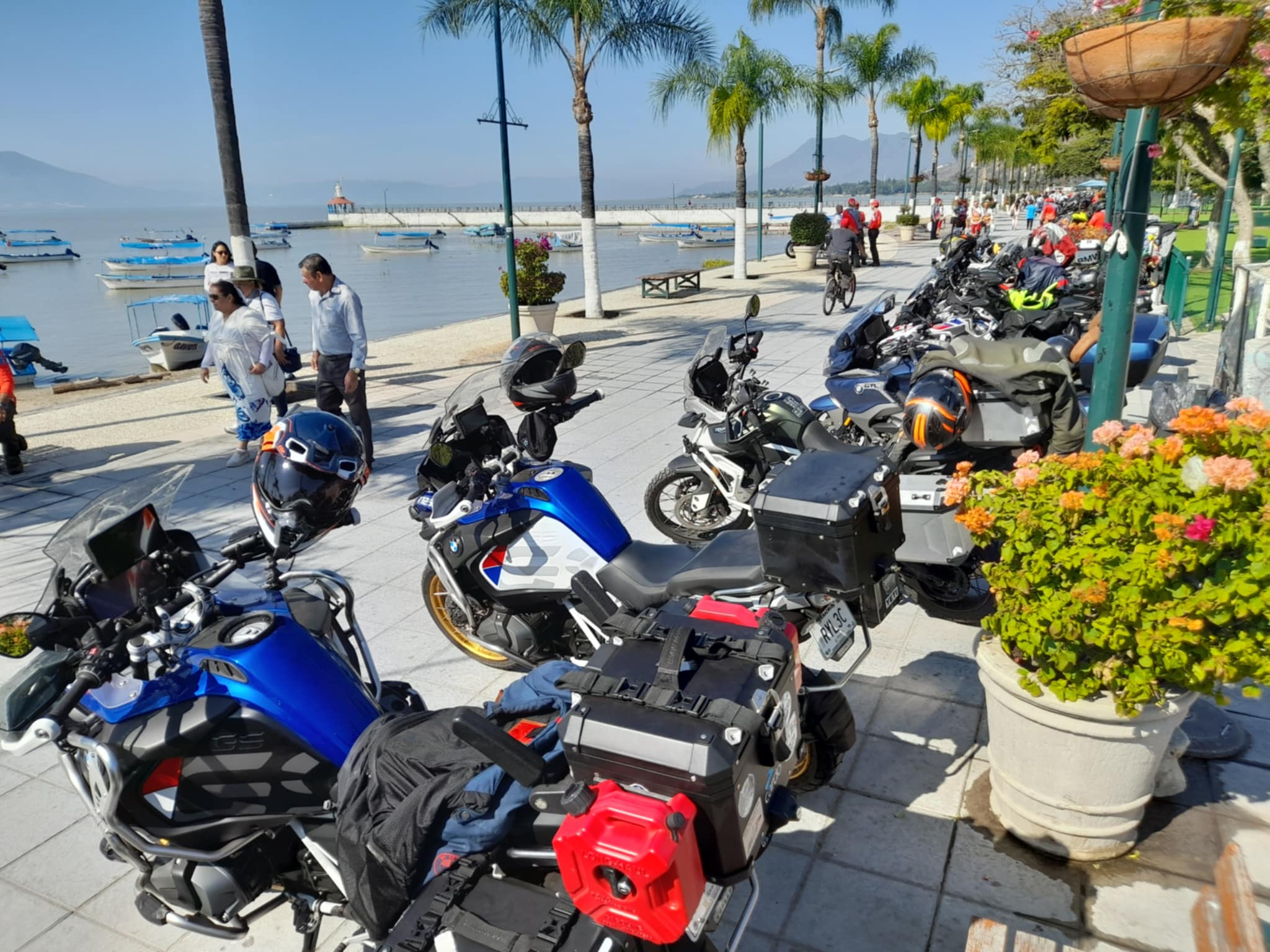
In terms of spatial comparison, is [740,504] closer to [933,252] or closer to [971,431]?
[971,431]

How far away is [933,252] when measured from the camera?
26.0 m

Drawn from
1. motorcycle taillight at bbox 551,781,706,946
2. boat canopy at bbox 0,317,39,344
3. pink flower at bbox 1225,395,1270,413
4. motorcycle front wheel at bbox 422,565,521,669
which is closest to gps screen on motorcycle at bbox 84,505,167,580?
motorcycle taillight at bbox 551,781,706,946

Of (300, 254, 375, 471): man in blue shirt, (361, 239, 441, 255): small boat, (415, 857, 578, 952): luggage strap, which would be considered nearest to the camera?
(415, 857, 578, 952): luggage strap

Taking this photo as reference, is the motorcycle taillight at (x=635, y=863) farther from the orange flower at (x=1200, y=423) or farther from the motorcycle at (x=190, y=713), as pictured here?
the orange flower at (x=1200, y=423)

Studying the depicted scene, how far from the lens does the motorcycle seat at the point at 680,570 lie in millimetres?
3010

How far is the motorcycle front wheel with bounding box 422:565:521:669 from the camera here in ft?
13.6

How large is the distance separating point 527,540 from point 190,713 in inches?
66.5

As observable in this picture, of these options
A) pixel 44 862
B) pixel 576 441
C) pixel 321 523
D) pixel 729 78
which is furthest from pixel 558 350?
pixel 729 78

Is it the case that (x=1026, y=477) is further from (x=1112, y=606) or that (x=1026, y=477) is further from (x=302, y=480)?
(x=302, y=480)

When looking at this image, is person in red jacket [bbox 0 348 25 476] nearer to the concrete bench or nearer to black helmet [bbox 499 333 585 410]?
black helmet [bbox 499 333 585 410]

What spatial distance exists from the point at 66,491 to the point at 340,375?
2.56 meters

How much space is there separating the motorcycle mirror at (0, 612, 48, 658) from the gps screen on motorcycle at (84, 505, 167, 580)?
0.17 m

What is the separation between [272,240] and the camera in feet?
232

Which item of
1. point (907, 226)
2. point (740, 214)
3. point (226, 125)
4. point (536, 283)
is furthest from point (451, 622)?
point (907, 226)
